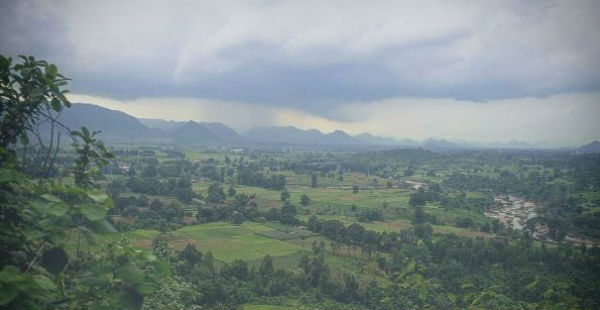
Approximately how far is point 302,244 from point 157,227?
12897 mm

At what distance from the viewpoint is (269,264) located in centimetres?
2664

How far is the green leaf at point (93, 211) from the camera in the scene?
2350mm

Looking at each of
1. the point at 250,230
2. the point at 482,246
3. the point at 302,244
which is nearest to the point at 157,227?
the point at 250,230

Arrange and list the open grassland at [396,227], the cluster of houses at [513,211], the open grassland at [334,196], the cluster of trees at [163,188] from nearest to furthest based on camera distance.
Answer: the open grassland at [396,227] → the cluster of houses at [513,211] → the open grassland at [334,196] → the cluster of trees at [163,188]

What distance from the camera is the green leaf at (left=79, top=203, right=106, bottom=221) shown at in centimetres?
235

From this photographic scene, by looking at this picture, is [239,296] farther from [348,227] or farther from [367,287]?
[348,227]

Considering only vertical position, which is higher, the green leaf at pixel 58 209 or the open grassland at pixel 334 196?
the green leaf at pixel 58 209

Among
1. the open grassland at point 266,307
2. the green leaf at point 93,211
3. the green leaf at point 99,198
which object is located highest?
the green leaf at point 99,198

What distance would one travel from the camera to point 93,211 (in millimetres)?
2391

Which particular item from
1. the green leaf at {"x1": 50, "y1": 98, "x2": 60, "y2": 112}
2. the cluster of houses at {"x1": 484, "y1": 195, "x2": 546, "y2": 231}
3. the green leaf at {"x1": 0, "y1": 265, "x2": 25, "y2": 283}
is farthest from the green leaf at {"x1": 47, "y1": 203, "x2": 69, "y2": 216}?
the cluster of houses at {"x1": 484, "y1": 195, "x2": 546, "y2": 231}

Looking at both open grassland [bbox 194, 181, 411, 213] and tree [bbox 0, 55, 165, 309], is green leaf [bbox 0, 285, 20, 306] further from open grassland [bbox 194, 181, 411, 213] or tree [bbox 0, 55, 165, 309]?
open grassland [bbox 194, 181, 411, 213]

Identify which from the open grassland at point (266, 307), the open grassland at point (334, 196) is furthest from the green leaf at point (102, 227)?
the open grassland at point (334, 196)

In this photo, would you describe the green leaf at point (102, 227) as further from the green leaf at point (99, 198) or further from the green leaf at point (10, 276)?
Result: the green leaf at point (10, 276)

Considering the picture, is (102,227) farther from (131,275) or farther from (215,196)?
(215,196)
